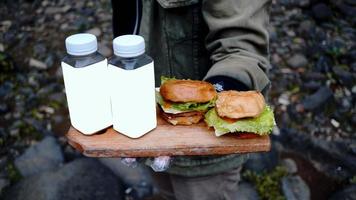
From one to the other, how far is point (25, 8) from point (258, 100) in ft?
19.2

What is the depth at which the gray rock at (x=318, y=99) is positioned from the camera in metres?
5.08

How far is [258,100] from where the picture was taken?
2.18 meters

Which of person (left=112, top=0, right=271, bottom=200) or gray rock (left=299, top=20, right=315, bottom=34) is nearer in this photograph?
person (left=112, top=0, right=271, bottom=200)

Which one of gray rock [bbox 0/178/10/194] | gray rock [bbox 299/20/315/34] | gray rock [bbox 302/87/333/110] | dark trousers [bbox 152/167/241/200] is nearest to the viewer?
dark trousers [bbox 152/167/241/200]

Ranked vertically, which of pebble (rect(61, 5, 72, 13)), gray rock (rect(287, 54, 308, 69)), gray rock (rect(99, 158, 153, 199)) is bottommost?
gray rock (rect(99, 158, 153, 199))

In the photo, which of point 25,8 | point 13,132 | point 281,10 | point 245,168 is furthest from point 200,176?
point 25,8

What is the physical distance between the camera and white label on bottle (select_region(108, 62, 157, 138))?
195cm

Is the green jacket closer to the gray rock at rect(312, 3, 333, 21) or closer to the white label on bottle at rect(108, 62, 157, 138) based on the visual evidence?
the white label on bottle at rect(108, 62, 157, 138)

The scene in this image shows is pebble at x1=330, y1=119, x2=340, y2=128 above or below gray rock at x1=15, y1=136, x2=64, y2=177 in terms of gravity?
above

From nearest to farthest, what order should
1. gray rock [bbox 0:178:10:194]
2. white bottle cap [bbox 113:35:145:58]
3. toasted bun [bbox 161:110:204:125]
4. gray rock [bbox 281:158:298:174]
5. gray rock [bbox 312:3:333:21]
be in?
white bottle cap [bbox 113:35:145:58] < toasted bun [bbox 161:110:204:125] < gray rock [bbox 0:178:10:194] < gray rock [bbox 281:158:298:174] < gray rock [bbox 312:3:333:21]

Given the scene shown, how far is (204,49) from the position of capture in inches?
104

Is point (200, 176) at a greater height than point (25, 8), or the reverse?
point (200, 176)

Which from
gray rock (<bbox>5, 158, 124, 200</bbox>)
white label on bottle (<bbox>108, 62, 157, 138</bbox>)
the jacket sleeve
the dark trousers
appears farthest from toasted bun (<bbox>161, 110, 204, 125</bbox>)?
gray rock (<bbox>5, 158, 124, 200</bbox>)

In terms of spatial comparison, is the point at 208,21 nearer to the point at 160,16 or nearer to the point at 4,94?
the point at 160,16
